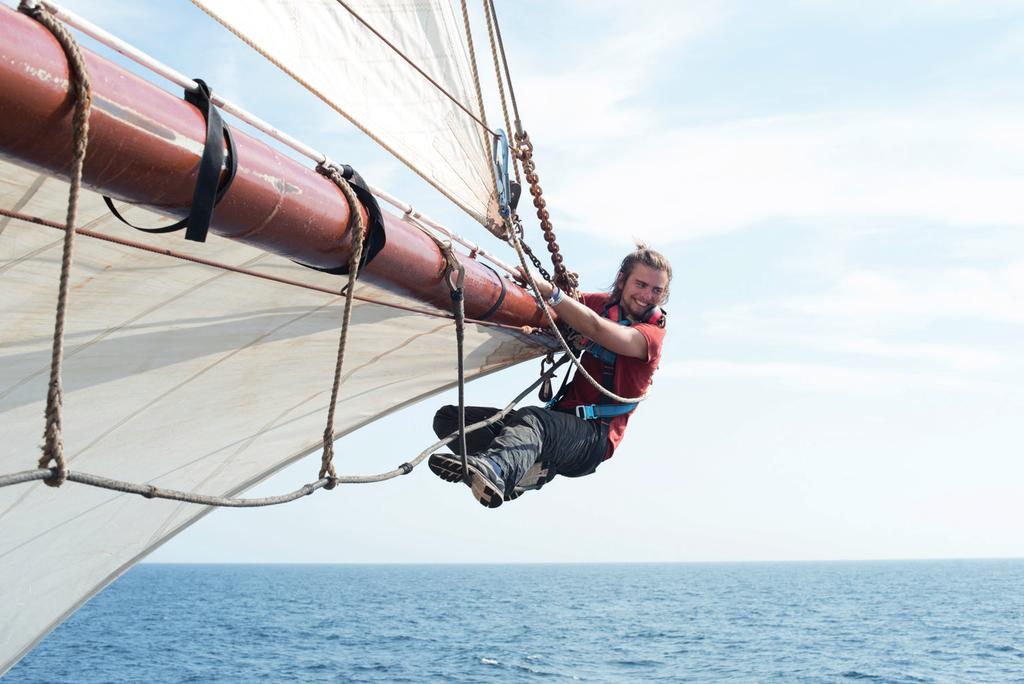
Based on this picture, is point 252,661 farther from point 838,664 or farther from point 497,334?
point 497,334

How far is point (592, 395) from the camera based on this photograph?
5531 mm

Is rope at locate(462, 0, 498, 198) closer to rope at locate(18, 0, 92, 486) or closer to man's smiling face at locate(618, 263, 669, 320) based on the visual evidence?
man's smiling face at locate(618, 263, 669, 320)

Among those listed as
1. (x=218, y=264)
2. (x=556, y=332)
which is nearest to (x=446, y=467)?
A: (x=556, y=332)

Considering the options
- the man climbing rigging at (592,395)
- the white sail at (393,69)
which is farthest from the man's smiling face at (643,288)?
the white sail at (393,69)

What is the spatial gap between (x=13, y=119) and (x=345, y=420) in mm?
4543

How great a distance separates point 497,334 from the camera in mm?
5871

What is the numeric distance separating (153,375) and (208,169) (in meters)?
2.17

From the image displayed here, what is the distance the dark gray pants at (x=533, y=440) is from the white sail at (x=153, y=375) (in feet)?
1.92

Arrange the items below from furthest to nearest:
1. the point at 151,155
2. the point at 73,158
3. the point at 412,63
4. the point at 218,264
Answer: the point at 412,63, the point at 218,264, the point at 151,155, the point at 73,158

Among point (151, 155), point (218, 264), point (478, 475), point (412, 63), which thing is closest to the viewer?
point (151, 155)

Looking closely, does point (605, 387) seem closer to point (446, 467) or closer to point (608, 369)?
point (608, 369)

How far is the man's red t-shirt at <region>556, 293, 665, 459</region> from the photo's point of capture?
507cm

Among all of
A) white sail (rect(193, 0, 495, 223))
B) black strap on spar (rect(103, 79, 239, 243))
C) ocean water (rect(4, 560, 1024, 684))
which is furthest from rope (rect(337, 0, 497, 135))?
ocean water (rect(4, 560, 1024, 684))

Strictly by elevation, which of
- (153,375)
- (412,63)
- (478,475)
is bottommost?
(478,475)
